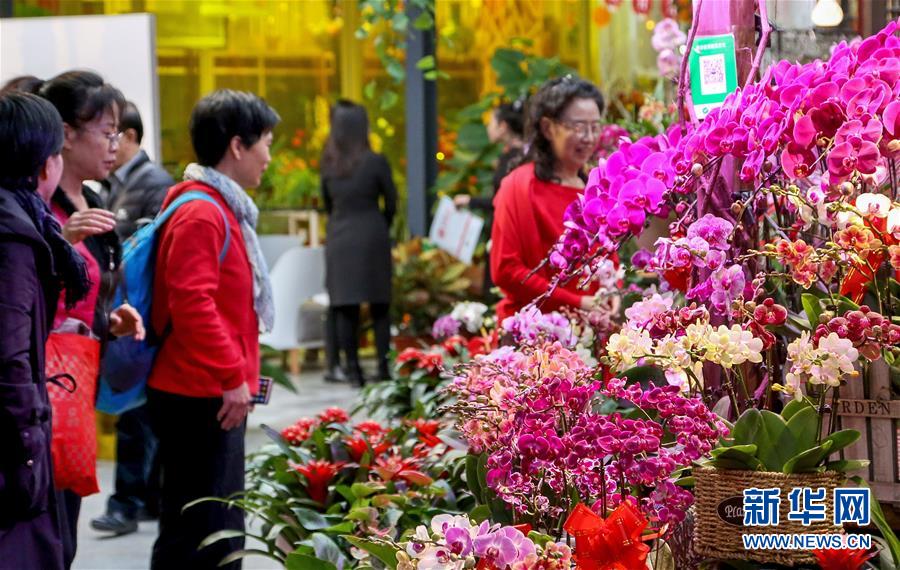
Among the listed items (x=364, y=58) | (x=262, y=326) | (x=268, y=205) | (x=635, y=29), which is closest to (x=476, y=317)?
(x=262, y=326)

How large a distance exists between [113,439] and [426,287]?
273cm

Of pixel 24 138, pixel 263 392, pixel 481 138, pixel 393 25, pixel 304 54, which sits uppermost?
pixel 304 54

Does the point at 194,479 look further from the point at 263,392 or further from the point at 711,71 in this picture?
the point at 711,71

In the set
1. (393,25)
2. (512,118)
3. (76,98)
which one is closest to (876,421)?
(76,98)

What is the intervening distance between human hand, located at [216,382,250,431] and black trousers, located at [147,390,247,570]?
3cm

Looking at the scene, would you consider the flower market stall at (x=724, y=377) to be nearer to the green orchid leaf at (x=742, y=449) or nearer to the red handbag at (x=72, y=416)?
the green orchid leaf at (x=742, y=449)

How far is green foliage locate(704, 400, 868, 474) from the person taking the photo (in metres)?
1.81

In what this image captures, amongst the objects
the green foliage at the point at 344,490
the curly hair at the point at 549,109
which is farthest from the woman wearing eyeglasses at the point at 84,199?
the curly hair at the point at 549,109

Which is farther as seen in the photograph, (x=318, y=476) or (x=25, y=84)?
(x=25, y=84)

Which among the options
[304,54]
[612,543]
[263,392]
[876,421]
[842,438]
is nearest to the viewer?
[612,543]

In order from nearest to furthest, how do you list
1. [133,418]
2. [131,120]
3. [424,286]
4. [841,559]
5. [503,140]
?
[841,559] → [131,120] → [133,418] → [503,140] → [424,286]

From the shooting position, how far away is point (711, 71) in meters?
2.26

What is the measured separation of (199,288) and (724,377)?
1.57m

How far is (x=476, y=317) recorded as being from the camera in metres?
4.88
